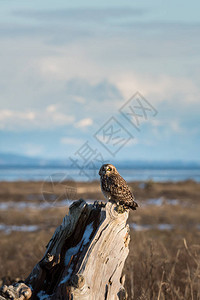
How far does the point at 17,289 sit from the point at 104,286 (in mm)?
894

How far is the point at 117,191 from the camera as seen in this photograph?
4.68 m

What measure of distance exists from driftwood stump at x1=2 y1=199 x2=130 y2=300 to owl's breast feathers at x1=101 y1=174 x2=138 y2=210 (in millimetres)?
139

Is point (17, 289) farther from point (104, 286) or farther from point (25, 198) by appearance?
point (25, 198)

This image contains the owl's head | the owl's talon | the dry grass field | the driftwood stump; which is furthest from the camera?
the dry grass field

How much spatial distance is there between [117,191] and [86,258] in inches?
33.1

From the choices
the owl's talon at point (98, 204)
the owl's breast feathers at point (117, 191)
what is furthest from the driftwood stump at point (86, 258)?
the owl's breast feathers at point (117, 191)

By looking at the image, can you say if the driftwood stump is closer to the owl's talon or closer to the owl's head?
the owl's talon

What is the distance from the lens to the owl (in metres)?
4.60

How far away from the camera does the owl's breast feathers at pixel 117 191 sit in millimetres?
4597

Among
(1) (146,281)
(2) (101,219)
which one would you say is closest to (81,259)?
(2) (101,219)

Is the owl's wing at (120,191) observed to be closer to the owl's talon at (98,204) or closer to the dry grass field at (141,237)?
the owl's talon at (98,204)

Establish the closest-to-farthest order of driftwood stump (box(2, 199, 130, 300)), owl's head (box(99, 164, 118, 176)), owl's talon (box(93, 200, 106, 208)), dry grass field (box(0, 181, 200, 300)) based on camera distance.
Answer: driftwood stump (box(2, 199, 130, 300)) < owl's talon (box(93, 200, 106, 208)) < owl's head (box(99, 164, 118, 176)) < dry grass field (box(0, 181, 200, 300))


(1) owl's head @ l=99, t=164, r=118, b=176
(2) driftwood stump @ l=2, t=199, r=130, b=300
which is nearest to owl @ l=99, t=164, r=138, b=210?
(1) owl's head @ l=99, t=164, r=118, b=176

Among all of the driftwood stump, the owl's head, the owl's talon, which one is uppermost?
the owl's head
